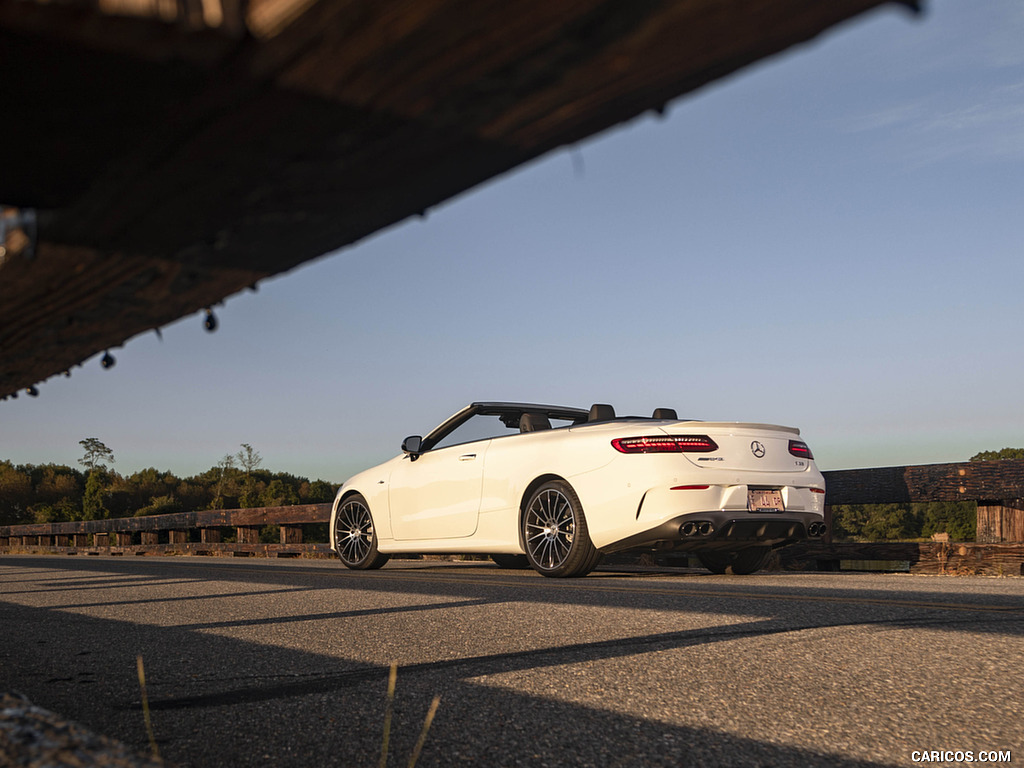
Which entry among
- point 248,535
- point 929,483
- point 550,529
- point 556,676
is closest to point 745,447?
point 550,529

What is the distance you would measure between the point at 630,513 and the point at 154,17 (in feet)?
19.6

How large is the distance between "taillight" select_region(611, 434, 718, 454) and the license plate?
1.54 ft

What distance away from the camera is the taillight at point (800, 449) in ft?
23.0

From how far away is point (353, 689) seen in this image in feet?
8.89

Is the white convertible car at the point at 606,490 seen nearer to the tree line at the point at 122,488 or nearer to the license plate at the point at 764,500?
the license plate at the point at 764,500

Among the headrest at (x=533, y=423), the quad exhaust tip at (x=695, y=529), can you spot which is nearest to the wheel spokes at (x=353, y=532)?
the headrest at (x=533, y=423)

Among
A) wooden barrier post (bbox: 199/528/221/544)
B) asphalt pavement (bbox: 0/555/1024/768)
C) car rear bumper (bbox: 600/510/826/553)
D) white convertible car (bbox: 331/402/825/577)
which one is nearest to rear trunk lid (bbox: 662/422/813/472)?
white convertible car (bbox: 331/402/825/577)

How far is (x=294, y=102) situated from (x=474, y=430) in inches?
304

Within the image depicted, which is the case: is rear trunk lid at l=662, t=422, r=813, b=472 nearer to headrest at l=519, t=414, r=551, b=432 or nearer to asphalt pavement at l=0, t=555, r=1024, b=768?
asphalt pavement at l=0, t=555, r=1024, b=768

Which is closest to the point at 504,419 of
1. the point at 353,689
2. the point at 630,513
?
the point at 630,513

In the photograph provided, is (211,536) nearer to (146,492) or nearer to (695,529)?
(695,529)

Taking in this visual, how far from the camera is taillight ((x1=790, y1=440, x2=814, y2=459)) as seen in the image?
700cm

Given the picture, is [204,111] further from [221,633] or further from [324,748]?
[221,633]

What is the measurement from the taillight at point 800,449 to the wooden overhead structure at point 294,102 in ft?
21.2
